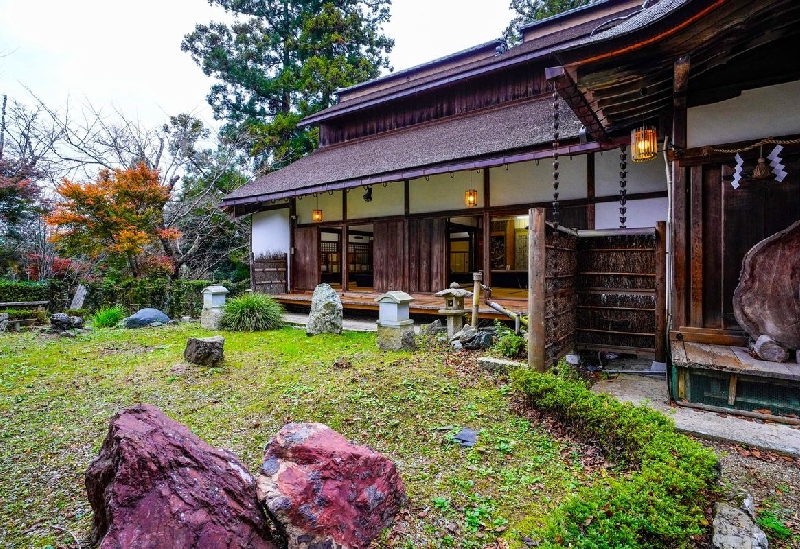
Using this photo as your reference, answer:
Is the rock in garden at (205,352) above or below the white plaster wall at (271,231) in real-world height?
below

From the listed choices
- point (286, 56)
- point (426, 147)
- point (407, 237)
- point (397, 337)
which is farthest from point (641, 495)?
point (286, 56)

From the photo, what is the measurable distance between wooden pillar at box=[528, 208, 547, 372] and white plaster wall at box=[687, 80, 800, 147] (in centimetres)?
228

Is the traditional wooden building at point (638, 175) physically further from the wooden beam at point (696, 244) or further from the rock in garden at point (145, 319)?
the rock in garden at point (145, 319)

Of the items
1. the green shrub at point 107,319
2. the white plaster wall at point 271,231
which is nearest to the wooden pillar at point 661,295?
the white plaster wall at point 271,231

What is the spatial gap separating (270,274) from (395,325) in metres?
6.46

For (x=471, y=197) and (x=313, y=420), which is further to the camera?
(x=471, y=197)

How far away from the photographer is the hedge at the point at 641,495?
195cm

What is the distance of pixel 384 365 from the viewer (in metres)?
5.68

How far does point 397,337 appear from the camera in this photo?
6598 millimetres

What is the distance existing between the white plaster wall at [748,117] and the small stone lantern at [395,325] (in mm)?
4353

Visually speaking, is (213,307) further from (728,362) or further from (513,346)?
(728,362)

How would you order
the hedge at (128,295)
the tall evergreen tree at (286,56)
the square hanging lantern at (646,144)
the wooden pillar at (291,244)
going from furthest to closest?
the tall evergreen tree at (286,56), the wooden pillar at (291,244), the hedge at (128,295), the square hanging lantern at (646,144)

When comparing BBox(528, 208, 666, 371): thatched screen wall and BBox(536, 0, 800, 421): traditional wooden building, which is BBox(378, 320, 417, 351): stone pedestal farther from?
BBox(536, 0, 800, 421): traditional wooden building

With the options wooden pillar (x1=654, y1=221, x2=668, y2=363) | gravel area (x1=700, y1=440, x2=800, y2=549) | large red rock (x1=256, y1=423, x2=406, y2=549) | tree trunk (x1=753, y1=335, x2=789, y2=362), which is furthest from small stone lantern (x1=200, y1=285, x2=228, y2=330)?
A: tree trunk (x1=753, y1=335, x2=789, y2=362)
